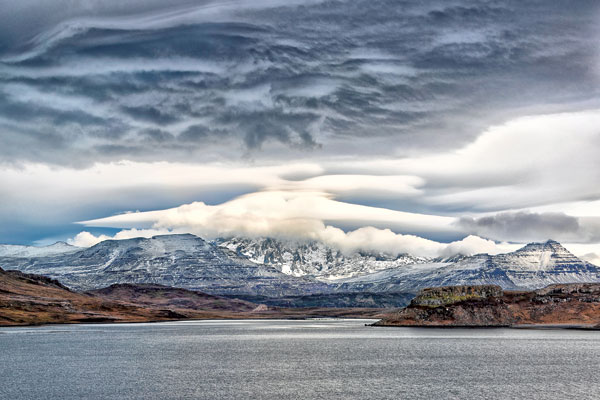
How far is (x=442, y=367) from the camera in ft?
501

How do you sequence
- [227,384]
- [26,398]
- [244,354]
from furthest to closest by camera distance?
[244,354], [227,384], [26,398]

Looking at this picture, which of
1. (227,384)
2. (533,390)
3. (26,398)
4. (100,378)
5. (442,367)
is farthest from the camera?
(442,367)

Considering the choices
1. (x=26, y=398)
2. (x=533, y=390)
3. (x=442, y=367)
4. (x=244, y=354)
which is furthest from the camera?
(x=244, y=354)

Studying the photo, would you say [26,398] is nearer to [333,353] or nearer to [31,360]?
[31,360]

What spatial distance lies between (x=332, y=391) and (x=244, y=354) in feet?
274

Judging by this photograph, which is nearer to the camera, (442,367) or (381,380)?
(381,380)

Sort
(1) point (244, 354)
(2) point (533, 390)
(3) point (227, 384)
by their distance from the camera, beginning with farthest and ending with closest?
1. (1) point (244, 354)
2. (3) point (227, 384)
3. (2) point (533, 390)

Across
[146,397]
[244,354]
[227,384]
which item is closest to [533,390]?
[227,384]

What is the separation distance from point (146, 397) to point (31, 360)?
75634mm

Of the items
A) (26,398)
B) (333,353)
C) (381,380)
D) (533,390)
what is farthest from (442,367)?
(26,398)

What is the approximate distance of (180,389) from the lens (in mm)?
119188

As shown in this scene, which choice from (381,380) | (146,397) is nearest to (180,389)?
(146,397)

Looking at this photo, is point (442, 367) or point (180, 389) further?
point (442, 367)

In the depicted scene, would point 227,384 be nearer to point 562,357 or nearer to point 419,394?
point 419,394
